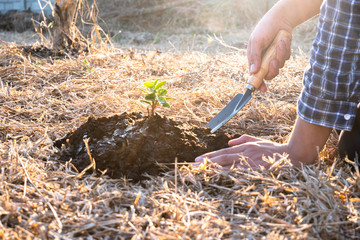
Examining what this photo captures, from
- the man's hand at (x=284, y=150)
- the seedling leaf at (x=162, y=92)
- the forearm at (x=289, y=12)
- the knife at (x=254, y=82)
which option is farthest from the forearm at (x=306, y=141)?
the seedling leaf at (x=162, y=92)

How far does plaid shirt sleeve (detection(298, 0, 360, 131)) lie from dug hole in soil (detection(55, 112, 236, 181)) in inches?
21.0

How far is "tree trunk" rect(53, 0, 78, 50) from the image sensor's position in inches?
160

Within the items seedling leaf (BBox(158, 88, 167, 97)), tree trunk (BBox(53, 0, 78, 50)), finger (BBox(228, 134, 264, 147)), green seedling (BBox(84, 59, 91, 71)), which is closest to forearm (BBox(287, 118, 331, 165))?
finger (BBox(228, 134, 264, 147))

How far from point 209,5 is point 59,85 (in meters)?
6.44

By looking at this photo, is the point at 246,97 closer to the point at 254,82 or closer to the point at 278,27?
the point at 254,82

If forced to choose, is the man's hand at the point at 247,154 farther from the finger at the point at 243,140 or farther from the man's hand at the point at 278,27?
the man's hand at the point at 278,27

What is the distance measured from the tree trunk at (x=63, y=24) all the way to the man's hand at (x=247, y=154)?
10.00ft

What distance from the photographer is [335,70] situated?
1.37 meters

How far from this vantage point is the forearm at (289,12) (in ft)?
5.45

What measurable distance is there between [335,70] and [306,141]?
30 centimetres

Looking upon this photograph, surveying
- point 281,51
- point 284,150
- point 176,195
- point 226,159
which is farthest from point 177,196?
point 281,51

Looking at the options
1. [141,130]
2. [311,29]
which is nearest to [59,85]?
[141,130]

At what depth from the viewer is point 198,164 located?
1.56 metres

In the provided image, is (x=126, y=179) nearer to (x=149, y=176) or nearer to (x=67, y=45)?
(x=149, y=176)
